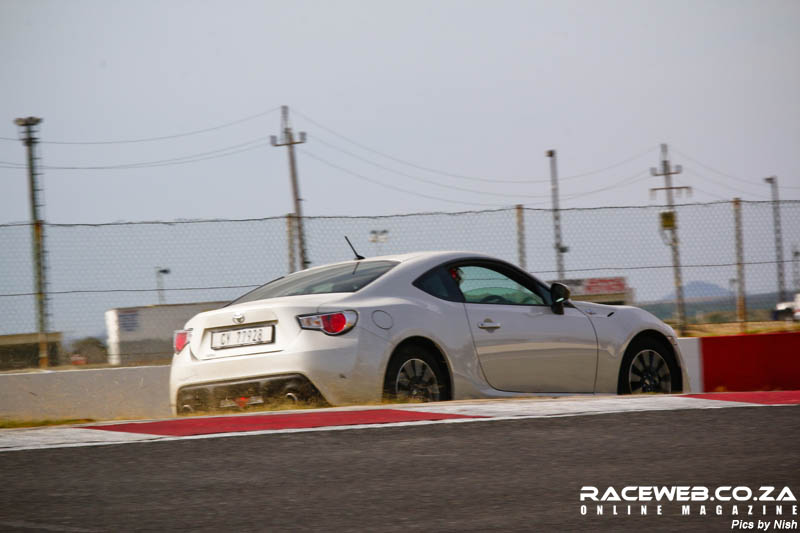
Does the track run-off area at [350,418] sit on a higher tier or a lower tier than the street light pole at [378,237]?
lower

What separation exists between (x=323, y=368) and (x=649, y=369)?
289 centimetres

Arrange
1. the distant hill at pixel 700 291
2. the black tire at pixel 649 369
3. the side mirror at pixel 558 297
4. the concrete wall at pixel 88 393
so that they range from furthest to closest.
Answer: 1. the distant hill at pixel 700 291
2. the concrete wall at pixel 88 393
3. the black tire at pixel 649 369
4. the side mirror at pixel 558 297

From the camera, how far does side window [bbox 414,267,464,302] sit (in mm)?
7438

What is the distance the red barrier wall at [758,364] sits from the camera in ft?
35.8

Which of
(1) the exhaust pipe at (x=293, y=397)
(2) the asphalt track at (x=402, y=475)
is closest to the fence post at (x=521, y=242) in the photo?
(1) the exhaust pipe at (x=293, y=397)

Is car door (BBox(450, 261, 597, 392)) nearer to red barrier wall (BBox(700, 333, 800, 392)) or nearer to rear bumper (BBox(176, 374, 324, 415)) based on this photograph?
rear bumper (BBox(176, 374, 324, 415))

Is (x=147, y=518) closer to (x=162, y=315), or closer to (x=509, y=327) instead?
(x=509, y=327)

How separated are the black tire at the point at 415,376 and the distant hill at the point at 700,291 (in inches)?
246

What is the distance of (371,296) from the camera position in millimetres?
7078

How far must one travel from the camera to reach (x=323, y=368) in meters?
6.71

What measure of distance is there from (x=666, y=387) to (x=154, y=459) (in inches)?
189

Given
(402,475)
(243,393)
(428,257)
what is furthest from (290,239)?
(402,475)

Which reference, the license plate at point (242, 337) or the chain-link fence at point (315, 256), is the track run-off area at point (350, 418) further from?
the chain-link fence at point (315, 256)

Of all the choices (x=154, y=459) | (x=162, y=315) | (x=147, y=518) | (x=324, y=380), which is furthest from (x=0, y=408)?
(x=147, y=518)
